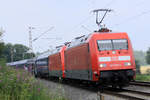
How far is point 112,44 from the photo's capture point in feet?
46.2

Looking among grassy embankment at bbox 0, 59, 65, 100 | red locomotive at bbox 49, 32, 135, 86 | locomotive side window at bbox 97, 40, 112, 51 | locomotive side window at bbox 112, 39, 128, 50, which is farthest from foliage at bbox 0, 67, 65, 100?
locomotive side window at bbox 112, 39, 128, 50

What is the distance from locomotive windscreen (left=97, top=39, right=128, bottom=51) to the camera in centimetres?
1390

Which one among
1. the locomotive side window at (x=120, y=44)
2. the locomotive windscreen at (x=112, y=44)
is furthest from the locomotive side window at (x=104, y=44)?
the locomotive side window at (x=120, y=44)

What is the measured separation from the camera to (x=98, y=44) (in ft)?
45.5

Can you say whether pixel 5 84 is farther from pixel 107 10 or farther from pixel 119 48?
pixel 107 10

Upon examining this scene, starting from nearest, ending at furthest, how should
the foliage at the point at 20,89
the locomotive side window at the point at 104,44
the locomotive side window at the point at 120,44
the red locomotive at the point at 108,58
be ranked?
1. the foliage at the point at 20,89
2. the red locomotive at the point at 108,58
3. the locomotive side window at the point at 104,44
4. the locomotive side window at the point at 120,44

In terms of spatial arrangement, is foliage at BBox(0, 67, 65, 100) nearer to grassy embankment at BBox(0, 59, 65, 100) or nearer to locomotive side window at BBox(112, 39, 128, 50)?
grassy embankment at BBox(0, 59, 65, 100)

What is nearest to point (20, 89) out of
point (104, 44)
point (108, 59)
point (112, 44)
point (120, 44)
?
point (108, 59)

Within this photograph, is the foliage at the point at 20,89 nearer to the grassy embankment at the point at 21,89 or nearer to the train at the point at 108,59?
the grassy embankment at the point at 21,89

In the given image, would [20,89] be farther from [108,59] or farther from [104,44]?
[104,44]

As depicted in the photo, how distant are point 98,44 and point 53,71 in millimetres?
13717

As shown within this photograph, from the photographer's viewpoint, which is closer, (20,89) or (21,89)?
(21,89)

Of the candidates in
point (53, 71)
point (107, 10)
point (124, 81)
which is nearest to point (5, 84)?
point (124, 81)

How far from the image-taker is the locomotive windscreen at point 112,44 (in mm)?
13898
